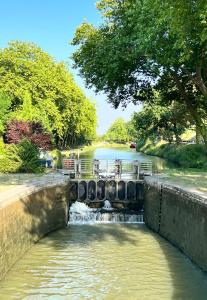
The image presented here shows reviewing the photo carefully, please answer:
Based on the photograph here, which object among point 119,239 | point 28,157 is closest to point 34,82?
point 28,157

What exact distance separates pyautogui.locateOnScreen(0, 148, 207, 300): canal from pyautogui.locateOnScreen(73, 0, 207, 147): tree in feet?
27.0

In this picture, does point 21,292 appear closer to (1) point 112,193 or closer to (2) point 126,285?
(2) point 126,285

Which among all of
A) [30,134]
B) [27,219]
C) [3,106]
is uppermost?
[3,106]

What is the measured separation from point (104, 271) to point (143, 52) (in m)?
14.7

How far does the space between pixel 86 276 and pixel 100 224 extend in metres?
8.46

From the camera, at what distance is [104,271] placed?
15781mm

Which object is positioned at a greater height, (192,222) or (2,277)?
(192,222)

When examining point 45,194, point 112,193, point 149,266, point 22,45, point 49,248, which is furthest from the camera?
point 22,45

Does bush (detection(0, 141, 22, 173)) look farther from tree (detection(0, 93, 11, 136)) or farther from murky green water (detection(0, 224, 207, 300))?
tree (detection(0, 93, 11, 136))

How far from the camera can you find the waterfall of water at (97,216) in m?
24.2

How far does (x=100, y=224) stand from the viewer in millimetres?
23609

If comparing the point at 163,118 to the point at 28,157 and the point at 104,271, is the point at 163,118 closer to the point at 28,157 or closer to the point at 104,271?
the point at 28,157

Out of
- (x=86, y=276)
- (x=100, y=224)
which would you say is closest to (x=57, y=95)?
(x=100, y=224)

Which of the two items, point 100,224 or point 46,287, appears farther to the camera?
point 100,224
